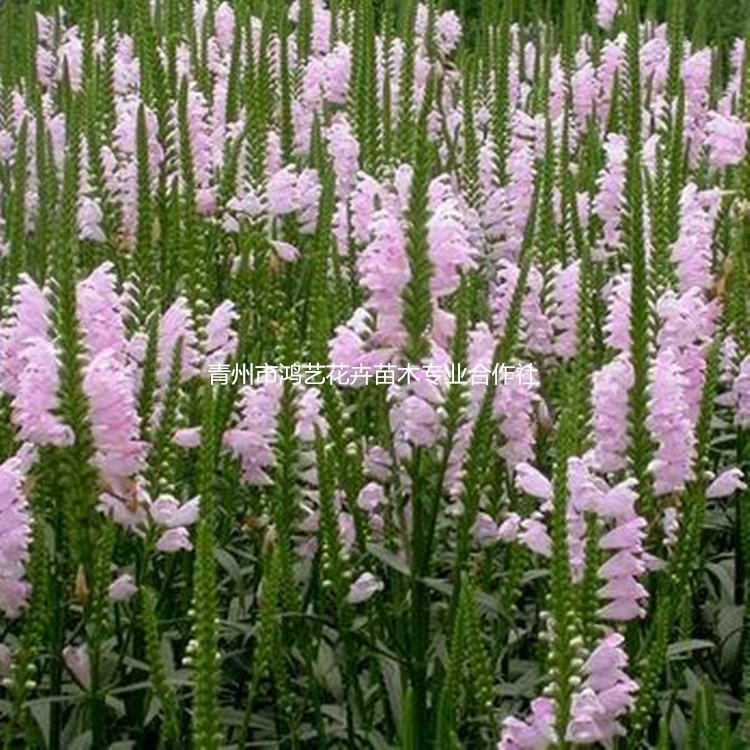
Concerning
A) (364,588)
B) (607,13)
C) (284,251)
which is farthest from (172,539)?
(607,13)

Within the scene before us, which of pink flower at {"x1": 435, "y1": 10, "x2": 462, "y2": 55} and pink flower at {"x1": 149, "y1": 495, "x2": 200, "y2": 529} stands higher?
pink flower at {"x1": 435, "y1": 10, "x2": 462, "y2": 55}

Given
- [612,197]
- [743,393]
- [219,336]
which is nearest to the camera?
[219,336]

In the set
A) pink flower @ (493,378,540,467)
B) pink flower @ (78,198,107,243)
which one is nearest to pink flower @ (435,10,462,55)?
pink flower @ (78,198,107,243)

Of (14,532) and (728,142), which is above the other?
(728,142)

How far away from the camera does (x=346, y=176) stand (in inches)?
192

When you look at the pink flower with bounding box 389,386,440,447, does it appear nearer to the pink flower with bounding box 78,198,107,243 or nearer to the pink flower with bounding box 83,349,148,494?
the pink flower with bounding box 83,349,148,494

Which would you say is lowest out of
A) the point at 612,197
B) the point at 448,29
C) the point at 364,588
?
the point at 364,588

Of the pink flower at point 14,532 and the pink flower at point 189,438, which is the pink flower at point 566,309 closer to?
the pink flower at point 189,438

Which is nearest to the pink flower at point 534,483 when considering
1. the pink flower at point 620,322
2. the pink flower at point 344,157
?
the pink flower at point 620,322

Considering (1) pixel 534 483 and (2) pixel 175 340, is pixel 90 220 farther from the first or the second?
(1) pixel 534 483

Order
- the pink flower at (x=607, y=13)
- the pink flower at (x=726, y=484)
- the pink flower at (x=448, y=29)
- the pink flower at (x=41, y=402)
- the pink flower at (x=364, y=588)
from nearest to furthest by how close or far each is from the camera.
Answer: the pink flower at (x=41, y=402) → the pink flower at (x=364, y=588) → the pink flower at (x=726, y=484) → the pink flower at (x=448, y=29) → the pink flower at (x=607, y=13)

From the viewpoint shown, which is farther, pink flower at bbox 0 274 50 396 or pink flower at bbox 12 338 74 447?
pink flower at bbox 0 274 50 396

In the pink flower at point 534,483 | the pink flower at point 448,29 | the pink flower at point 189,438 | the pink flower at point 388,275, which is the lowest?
the pink flower at point 534,483

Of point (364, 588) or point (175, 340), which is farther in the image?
point (175, 340)
